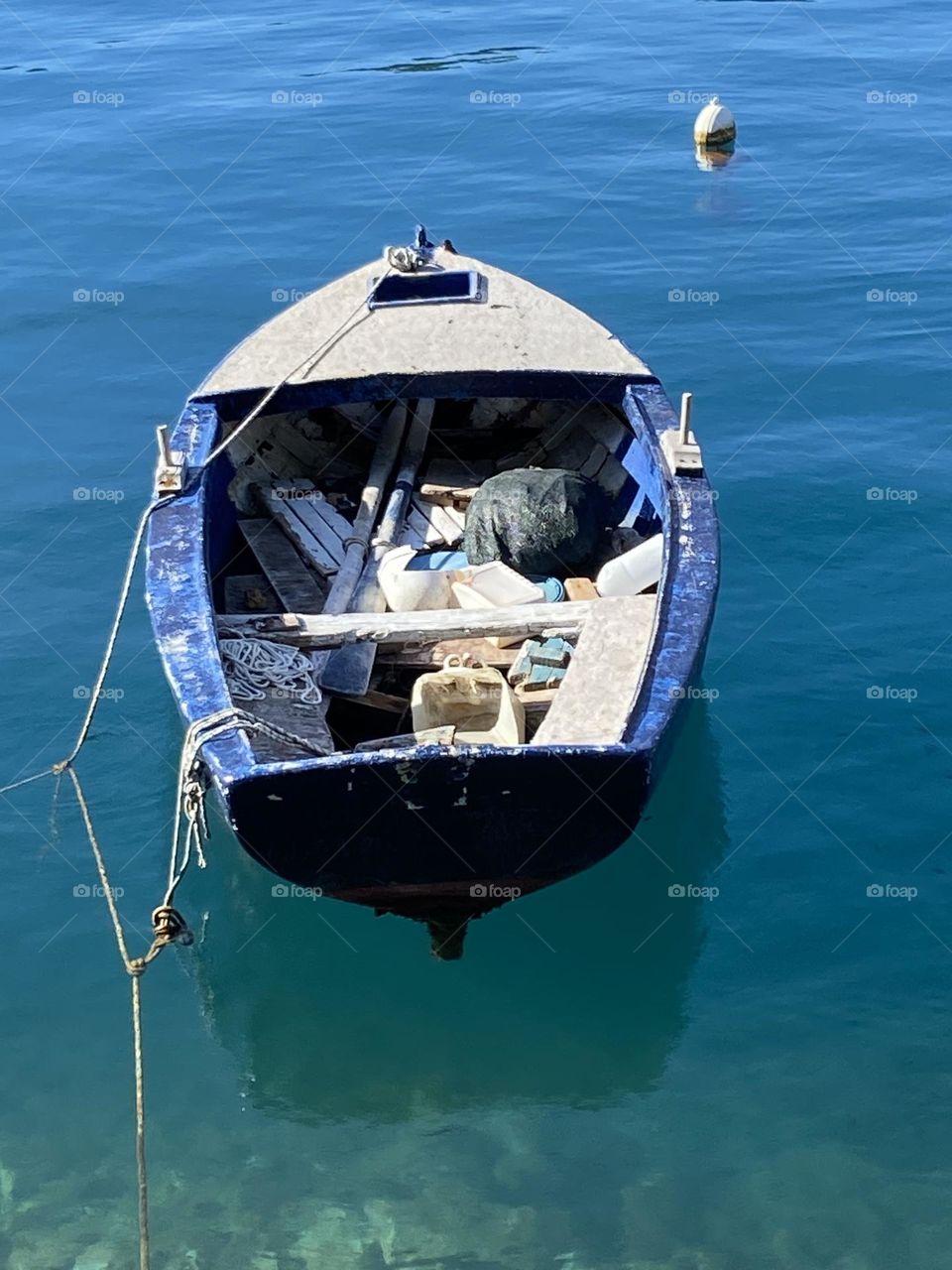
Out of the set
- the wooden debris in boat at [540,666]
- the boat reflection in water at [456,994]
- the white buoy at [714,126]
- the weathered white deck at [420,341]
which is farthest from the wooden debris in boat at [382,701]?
the white buoy at [714,126]

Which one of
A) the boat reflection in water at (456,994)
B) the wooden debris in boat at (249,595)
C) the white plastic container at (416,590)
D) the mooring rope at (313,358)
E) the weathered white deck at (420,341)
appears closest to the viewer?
the boat reflection in water at (456,994)

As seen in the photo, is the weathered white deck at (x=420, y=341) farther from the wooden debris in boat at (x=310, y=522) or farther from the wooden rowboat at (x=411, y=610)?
the wooden debris in boat at (x=310, y=522)

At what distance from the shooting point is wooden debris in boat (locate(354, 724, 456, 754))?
732cm

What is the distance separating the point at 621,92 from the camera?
68.8 feet

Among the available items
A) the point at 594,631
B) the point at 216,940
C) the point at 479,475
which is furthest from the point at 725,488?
the point at 216,940

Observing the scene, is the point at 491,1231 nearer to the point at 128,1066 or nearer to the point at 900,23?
the point at 128,1066

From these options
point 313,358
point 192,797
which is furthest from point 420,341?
point 192,797

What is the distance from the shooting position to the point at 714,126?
60.4 feet

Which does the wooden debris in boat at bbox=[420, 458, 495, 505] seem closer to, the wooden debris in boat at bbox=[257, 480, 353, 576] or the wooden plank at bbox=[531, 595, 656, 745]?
the wooden debris in boat at bbox=[257, 480, 353, 576]

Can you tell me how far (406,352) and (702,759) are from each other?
321 cm

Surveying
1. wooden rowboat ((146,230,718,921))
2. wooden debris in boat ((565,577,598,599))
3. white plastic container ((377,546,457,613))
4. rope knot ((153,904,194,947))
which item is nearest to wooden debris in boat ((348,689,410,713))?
wooden rowboat ((146,230,718,921))

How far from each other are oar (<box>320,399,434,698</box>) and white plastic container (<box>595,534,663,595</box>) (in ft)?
4.33

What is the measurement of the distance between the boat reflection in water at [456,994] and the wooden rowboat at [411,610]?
86 centimetres

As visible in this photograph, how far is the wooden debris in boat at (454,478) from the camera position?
985cm
